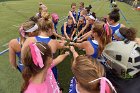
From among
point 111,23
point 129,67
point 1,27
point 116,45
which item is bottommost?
point 1,27

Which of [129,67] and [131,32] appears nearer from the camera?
[129,67]

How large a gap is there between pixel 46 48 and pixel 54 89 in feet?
1.82

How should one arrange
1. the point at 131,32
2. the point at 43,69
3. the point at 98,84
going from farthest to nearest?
the point at 131,32
the point at 43,69
the point at 98,84

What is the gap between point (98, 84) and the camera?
2.46 m

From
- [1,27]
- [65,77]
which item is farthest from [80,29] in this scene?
[1,27]

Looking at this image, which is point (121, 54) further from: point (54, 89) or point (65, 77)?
point (65, 77)

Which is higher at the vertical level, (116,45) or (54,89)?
(116,45)

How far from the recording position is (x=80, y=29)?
11.0 meters

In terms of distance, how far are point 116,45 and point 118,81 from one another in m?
0.47

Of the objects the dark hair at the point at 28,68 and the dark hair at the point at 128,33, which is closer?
the dark hair at the point at 28,68

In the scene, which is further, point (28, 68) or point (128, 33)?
point (128, 33)

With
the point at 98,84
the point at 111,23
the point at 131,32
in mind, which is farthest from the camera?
the point at 111,23

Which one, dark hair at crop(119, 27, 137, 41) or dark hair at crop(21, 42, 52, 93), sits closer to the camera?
dark hair at crop(21, 42, 52, 93)

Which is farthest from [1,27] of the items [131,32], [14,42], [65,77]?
[131,32]
